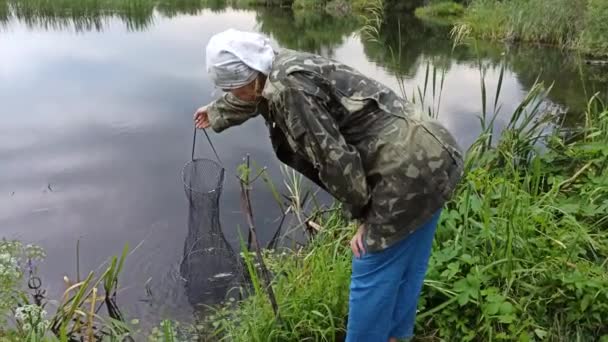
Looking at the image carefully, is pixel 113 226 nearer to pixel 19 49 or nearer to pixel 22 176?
pixel 22 176

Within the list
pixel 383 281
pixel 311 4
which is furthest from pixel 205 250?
pixel 311 4

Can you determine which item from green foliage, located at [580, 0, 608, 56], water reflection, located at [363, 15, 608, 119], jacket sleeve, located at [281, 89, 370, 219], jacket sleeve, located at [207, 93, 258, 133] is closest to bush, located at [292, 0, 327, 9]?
water reflection, located at [363, 15, 608, 119]

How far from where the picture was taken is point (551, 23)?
36.2ft

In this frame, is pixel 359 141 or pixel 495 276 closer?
pixel 359 141


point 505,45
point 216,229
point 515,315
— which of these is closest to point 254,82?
point 515,315

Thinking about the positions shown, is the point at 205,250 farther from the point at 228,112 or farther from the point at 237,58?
the point at 237,58

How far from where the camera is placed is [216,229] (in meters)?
3.63

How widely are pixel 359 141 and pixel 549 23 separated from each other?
11.4 m

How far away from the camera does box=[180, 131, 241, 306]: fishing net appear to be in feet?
10.6

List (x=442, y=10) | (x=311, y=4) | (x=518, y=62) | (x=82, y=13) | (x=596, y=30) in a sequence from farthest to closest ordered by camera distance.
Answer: (x=311, y=4)
(x=442, y=10)
(x=82, y=13)
(x=518, y=62)
(x=596, y=30)

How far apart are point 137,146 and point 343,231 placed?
3.39 metres

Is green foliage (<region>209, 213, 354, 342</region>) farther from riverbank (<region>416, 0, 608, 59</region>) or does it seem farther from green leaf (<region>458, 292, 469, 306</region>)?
riverbank (<region>416, 0, 608, 59</region>)

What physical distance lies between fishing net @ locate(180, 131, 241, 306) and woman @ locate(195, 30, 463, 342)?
1.66 meters

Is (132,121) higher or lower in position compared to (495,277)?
lower
